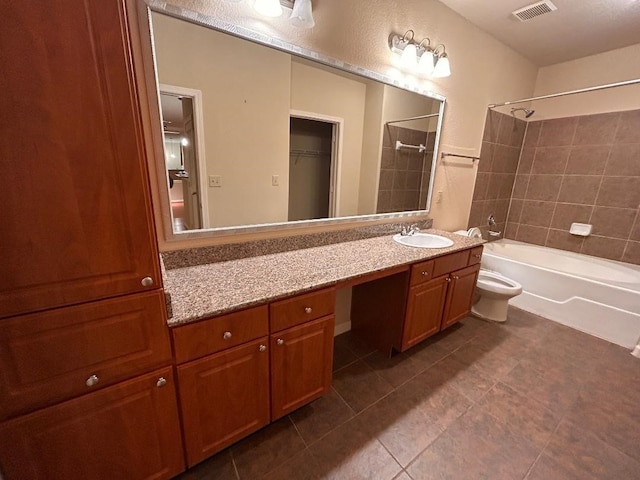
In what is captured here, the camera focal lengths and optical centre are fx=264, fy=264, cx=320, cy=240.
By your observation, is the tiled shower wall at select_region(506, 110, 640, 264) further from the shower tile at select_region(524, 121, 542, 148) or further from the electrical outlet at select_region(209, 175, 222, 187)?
the electrical outlet at select_region(209, 175, 222, 187)

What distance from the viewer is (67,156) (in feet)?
2.11

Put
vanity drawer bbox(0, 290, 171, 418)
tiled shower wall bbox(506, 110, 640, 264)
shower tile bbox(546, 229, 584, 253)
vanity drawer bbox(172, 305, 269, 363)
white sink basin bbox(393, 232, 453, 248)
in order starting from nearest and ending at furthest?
1. vanity drawer bbox(0, 290, 171, 418)
2. vanity drawer bbox(172, 305, 269, 363)
3. white sink basin bbox(393, 232, 453, 248)
4. tiled shower wall bbox(506, 110, 640, 264)
5. shower tile bbox(546, 229, 584, 253)

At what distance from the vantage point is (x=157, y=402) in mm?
923

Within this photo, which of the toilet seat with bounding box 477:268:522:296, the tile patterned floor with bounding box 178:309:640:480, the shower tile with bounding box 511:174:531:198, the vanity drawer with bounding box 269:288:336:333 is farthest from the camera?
the shower tile with bounding box 511:174:531:198

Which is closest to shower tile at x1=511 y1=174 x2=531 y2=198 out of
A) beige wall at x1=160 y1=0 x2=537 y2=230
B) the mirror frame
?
beige wall at x1=160 y1=0 x2=537 y2=230

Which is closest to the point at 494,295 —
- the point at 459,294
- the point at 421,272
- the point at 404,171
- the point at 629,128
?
the point at 459,294

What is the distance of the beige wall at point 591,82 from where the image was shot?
8.07 ft

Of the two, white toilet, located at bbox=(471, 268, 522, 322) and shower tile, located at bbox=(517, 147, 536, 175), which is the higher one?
shower tile, located at bbox=(517, 147, 536, 175)

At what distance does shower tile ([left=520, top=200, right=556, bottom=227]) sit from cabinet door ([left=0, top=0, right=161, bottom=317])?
395 centimetres

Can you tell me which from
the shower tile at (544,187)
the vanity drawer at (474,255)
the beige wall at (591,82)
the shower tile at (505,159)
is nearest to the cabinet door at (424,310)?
the vanity drawer at (474,255)

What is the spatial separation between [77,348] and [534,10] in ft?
10.5

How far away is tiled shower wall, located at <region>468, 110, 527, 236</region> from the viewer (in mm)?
2711

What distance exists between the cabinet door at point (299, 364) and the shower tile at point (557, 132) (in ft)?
11.3

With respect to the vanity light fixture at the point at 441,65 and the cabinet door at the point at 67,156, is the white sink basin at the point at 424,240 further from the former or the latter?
the cabinet door at the point at 67,156
